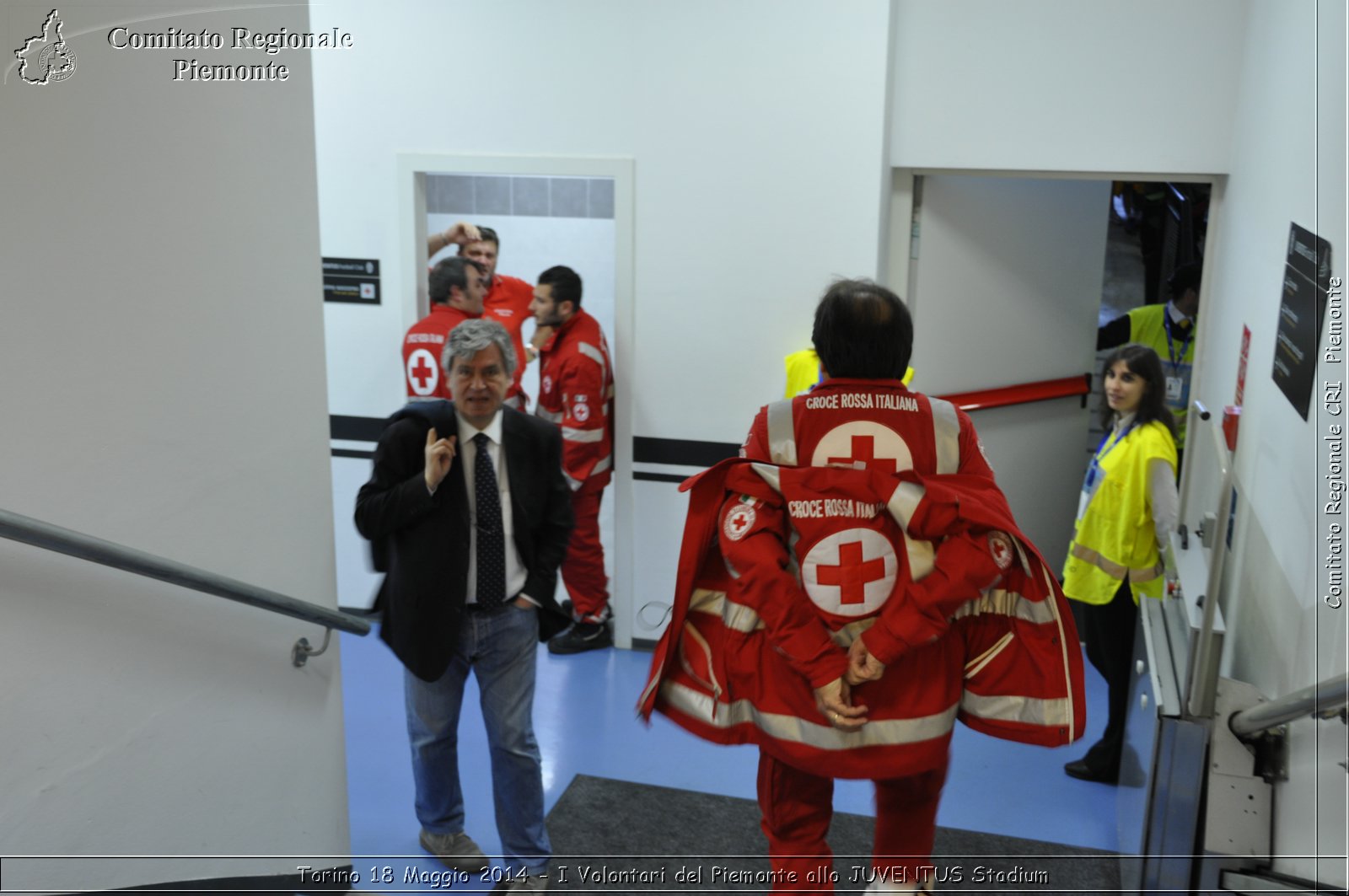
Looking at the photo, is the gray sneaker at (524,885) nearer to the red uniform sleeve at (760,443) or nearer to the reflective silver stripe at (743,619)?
the reflective silver stripe at (743,619)

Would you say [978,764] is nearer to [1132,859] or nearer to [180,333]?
[1132,859]

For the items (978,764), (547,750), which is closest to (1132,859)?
(978,764)

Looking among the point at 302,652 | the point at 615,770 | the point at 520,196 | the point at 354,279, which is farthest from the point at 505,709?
the point at 520,196

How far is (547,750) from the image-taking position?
427 cm

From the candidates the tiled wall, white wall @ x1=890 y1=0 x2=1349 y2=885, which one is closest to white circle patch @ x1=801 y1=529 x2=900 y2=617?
white wall @ x1=890 y1=0 x2=1349 y2=885

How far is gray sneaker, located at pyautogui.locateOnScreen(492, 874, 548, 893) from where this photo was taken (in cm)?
311

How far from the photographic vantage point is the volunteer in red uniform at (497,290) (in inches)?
208

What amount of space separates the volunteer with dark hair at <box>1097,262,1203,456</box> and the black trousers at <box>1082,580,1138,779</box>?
6.49 ft

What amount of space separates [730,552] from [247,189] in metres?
1.42

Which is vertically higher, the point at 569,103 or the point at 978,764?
the point at 569,103

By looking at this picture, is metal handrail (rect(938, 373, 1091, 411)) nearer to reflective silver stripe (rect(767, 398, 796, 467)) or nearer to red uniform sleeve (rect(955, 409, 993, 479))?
red uniform sleeve (rect(955, 409, 993, 479))

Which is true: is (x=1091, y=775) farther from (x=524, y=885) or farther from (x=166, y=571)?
(x=166, y=571)

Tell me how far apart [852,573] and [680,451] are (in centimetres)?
306

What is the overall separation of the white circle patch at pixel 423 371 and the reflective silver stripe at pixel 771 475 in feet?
9.73
